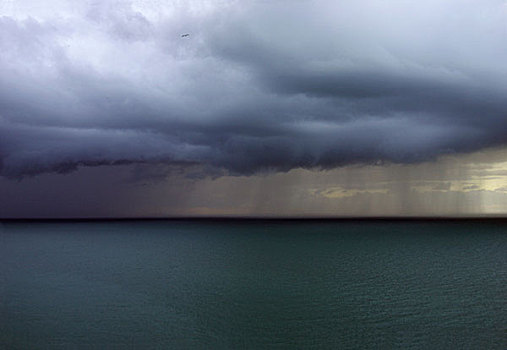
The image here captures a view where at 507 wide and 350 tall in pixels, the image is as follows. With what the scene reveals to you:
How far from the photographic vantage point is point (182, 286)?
64.0m

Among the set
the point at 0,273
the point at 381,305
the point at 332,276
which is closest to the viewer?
the point at 381,305

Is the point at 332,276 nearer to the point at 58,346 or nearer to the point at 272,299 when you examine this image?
the point at 272,299

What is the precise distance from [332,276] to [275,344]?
38.4 meters

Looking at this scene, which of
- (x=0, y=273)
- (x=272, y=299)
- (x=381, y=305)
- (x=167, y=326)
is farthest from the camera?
(x=0, y=273)

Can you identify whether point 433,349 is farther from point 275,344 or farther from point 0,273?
point 0,273

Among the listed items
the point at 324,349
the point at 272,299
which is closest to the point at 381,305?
the point at 272,299

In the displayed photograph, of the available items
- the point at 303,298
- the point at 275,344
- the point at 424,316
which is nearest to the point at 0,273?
the point at 303,298

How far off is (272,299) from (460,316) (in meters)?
21.6

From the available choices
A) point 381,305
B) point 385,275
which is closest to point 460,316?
point 381,305

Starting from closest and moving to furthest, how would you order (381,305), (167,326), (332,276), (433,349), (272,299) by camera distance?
(433,349) → (167,326) → (381,305) → (272,299) → (332,276)

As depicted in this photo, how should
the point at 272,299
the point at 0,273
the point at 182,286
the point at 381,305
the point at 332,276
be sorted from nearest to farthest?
the point at 381,305 < the point at 272,299 < the point at 182,286 < the point at 332,276 < the point at 0,273

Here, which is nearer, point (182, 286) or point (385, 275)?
point (182, 286)

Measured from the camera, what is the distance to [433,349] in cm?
3266

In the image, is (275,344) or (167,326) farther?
(167,326)
